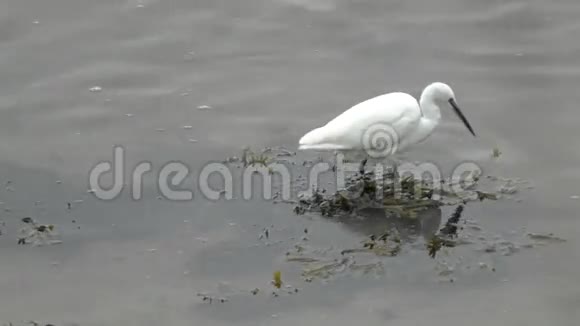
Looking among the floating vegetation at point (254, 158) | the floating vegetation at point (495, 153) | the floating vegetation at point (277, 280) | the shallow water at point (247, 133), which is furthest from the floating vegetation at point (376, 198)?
the floating vegetation at point (277, 280)

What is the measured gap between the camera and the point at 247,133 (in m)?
9.59

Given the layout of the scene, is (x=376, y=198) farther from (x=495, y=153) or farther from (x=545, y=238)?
(x=545, y=238)

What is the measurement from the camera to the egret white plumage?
8508 mm

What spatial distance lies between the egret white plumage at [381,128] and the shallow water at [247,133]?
1.52 ft

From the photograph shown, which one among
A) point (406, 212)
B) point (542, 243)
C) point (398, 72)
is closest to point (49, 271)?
point (406, 212)

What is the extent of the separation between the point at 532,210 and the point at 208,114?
338 centimetres

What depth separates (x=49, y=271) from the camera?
24.8ft

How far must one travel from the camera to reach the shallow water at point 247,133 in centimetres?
716

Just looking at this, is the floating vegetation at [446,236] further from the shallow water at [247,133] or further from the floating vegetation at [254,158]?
the floating vegetation at [254,158]

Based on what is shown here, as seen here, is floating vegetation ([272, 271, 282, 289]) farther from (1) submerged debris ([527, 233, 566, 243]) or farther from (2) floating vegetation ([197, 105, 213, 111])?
(2) floating vegetation ([197, 105, 213, 111])

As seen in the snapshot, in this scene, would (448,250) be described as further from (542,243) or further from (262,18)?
(262,18)

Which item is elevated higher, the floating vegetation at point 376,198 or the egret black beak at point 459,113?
the egret black beak at point 459,113

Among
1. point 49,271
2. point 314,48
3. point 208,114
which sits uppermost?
point 314,48

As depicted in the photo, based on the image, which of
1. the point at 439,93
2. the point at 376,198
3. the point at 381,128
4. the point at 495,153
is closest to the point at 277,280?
the point at 376,198
